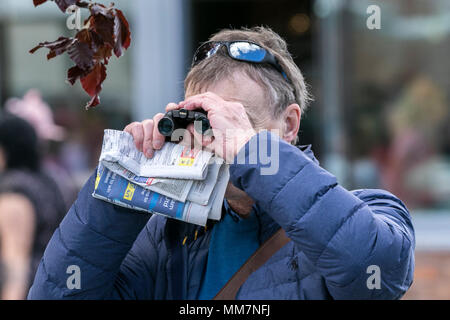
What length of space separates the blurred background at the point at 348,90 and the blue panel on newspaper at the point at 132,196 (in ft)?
13.1

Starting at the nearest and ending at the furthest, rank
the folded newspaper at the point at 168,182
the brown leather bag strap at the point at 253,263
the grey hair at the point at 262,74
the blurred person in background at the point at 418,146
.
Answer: the folded newspaper at the point at 168,182, the brown leather bag strap at the point at 253,263, the grey hair at the point at 262,74, the blurred person in background at the point at 418,146

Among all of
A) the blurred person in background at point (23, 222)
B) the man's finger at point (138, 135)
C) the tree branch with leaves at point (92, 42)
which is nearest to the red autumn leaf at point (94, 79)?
the tree branch with leaves at point (92, 42)

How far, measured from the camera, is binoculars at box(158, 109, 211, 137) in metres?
1.62

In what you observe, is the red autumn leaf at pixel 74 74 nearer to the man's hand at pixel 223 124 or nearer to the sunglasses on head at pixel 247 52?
the man's hand at pixel 223 124

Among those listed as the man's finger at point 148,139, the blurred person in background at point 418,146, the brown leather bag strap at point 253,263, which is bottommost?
the blurred person in background at point 418,146

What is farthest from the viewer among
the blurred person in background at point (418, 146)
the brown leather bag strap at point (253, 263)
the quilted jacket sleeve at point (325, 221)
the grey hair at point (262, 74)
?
the blurred person in background at point (418, 146)

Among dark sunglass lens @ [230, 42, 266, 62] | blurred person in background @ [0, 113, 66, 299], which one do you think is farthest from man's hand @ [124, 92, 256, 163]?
blurred person in background @ [0, 113, 66, 299]

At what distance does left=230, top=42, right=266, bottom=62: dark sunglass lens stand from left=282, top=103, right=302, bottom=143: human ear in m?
0.18

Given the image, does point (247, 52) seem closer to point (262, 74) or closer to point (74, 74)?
point (262, 74)

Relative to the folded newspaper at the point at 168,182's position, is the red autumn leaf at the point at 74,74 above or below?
above

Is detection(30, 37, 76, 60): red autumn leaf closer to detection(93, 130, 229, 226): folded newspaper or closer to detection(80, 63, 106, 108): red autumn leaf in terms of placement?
detection(80, 63, 106, 108): red autumn leaf

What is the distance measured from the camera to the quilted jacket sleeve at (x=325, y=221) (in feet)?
4.90
